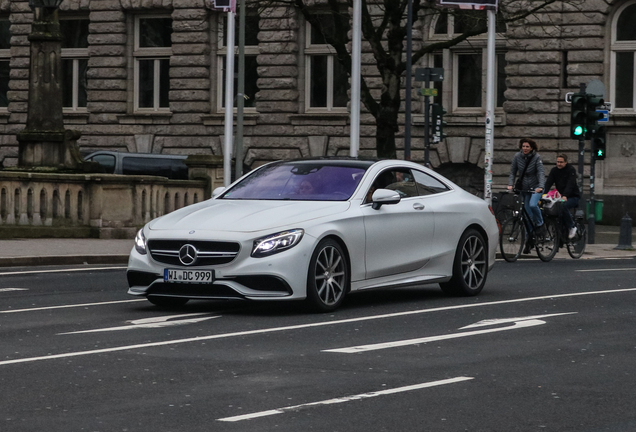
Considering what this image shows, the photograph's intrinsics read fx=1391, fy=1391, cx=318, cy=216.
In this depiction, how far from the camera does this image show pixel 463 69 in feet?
130

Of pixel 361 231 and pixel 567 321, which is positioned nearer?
pixel 567 321

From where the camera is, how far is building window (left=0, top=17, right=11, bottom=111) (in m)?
45.3

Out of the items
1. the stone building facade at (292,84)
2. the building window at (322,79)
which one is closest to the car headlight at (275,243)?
the stone building facade at (292,84)

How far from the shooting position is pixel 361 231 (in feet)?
40.1

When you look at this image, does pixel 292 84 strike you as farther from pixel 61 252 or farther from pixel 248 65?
pixel 61 252

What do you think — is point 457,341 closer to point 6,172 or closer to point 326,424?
point 326,424

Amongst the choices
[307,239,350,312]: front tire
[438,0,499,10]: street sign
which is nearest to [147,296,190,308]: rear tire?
[307,239,350,312]: front tire

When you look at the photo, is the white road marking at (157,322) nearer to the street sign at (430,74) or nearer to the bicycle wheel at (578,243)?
the bicycle wheel at (578,243)

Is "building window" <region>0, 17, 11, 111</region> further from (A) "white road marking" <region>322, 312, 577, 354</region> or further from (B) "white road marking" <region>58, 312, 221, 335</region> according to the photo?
(A) "white road marking" <region>322, 312, 577, 354</region>

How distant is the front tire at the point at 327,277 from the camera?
1159 cm

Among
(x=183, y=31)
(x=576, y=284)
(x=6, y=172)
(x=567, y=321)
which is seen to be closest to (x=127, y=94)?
(x=183, y=31)

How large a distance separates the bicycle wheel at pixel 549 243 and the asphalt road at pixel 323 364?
6.96m

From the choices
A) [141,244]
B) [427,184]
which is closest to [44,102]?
[427,184]

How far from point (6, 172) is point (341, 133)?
57.5 ft
